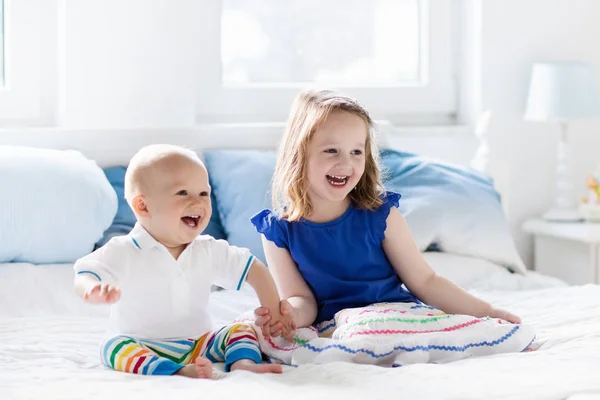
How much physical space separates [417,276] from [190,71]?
124cm

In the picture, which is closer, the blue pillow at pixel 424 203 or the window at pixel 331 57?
the blue pillow at pixel 424 203

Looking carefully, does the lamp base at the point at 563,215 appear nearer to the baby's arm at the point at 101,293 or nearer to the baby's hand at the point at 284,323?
the baby's hand at the point at 284,323

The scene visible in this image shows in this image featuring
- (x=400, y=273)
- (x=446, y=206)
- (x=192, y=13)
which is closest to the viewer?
(x=400, y=273)

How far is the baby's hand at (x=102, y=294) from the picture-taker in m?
1.38

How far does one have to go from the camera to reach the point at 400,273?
6.01ft

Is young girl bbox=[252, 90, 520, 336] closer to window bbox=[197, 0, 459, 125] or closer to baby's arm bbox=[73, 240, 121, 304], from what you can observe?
baby's arm bbox=[73, 240, 121, 304]

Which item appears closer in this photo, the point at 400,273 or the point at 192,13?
the point at 400,273

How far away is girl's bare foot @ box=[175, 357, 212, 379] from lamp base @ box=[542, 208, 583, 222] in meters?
2.04

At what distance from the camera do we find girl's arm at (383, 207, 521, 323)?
1778 mm

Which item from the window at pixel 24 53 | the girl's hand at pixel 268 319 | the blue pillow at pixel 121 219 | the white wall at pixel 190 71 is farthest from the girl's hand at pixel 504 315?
the window at pixel 24 53

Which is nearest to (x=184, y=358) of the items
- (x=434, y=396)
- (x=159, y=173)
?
(x=159, y=173)

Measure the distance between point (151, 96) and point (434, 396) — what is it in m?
1.71

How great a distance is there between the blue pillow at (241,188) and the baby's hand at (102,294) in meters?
0.86

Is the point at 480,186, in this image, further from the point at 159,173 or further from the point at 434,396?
the point at 434,396
